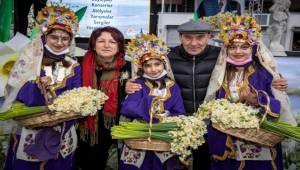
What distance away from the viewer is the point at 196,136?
290 centimetres

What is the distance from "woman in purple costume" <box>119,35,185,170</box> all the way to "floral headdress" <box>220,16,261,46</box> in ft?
1.78

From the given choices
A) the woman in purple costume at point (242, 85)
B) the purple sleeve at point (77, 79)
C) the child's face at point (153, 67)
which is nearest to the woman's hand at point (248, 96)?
the woman in purple costume at point (242, 85)

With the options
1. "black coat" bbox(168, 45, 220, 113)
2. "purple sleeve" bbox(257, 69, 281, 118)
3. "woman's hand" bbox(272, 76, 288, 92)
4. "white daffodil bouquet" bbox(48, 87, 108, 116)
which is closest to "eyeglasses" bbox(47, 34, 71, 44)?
"white daffodil bouquet" bbox(48, 87, 108, 116)

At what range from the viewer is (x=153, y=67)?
10.6ft

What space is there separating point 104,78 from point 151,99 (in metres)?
0.56

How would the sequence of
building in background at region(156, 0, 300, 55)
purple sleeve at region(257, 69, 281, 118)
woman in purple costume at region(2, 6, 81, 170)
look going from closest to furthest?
purple sleeve at region(257, 69, 281, 118), woman in purple costume at region(2, 6, 81, 170), building in background at region(156, 0, 300, 55)

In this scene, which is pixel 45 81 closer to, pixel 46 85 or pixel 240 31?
pixel 46 85

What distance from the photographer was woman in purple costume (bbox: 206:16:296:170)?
10.3 feet

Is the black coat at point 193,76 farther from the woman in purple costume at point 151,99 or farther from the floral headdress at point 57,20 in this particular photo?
the floral headdress at point 57,20

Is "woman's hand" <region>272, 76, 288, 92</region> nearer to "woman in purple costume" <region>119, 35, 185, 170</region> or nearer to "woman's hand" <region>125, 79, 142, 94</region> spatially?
"woman in purple costume" <region>119, 35, 185, 170</region>

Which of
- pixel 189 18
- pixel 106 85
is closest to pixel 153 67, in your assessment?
pixel 106 85

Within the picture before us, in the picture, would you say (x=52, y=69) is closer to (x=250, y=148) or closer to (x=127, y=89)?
(x=127, y=89)

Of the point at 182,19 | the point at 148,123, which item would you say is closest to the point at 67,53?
the point at 148,123

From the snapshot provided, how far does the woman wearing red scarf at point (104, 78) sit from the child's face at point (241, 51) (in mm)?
1006
